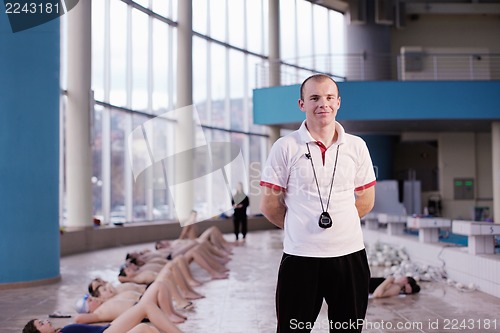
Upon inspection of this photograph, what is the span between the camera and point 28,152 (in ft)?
25.0

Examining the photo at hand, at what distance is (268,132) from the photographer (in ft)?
65.8

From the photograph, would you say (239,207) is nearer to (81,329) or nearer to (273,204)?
(81,329)

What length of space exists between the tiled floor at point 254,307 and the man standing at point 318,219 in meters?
2.88

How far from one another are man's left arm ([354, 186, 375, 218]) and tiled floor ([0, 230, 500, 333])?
2790 millimetres

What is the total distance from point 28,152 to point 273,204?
19.5ft

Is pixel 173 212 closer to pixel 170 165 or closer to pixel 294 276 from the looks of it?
pixel 170 165

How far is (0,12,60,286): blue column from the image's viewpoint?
7480mm

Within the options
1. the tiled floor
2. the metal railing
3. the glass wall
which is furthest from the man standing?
the metal railing

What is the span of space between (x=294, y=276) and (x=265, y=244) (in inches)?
464

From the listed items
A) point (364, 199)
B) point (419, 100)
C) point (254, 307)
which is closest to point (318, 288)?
point (364, 199)

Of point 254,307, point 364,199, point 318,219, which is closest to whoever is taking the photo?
point 318,219

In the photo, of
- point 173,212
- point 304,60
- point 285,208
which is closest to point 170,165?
point 173,212

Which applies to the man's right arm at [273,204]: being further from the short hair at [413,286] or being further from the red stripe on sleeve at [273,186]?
the short hair at [413,286]

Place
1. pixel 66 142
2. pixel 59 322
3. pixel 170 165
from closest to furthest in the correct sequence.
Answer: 1. pixel 59 322
2. pixel 66 142
3. pixel 170 165
